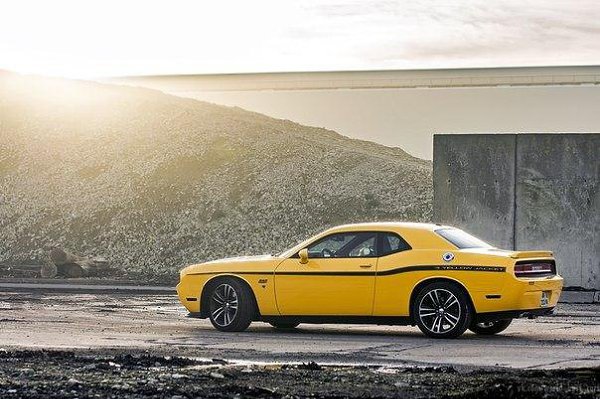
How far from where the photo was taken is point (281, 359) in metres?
13.9

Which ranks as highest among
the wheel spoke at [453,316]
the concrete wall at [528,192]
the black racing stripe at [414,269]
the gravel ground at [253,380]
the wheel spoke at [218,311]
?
the concrete wall at [528,192]

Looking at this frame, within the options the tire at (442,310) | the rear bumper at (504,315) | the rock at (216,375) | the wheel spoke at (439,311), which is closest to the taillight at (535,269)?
the rear bumper at (504,315)

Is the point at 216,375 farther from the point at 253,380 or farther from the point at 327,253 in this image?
the point at 327,253

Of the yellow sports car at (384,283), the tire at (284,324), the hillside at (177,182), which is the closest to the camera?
the yellow sports car at (384,283)

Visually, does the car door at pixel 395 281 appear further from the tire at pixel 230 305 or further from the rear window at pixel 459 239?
the tire at pixel 230 305

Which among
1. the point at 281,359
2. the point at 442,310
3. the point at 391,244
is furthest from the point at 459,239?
the point at 281,359

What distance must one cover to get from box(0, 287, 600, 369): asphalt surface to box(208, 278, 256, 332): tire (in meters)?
0.22

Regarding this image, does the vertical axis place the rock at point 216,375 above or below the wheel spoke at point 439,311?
below

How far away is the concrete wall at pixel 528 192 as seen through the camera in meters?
27.7

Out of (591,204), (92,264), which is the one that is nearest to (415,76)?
(92,264)

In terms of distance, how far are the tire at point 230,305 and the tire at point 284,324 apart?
1.54 feet

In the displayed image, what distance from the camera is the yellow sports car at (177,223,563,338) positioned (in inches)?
645

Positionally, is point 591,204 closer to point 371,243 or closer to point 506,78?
point 371,243

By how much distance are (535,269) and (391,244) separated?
71.7 inches
